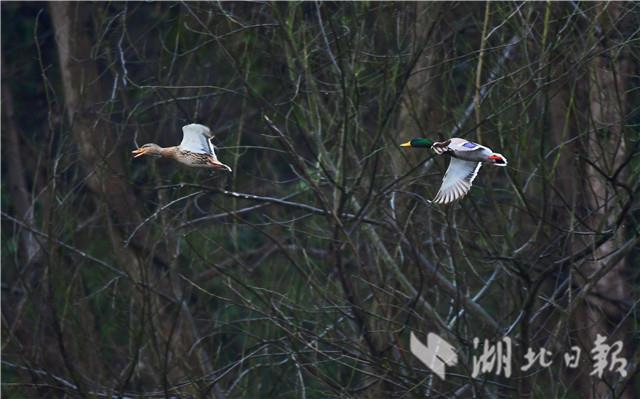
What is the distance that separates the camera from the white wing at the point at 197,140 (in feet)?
16.4

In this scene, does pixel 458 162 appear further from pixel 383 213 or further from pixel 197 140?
pixel 383 213

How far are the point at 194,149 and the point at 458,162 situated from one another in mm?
1149

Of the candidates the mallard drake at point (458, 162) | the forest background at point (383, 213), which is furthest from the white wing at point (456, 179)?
the forest background at point (383, 213)

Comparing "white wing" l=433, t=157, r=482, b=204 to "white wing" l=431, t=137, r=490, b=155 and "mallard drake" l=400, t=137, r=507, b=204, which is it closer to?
"mallard drake" l=400, t=137, r=507, b=204

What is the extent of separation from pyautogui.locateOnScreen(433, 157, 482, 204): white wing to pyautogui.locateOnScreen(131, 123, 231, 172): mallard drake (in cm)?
97

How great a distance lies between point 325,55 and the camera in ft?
25.2

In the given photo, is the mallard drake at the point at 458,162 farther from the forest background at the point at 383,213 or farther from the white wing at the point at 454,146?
the forest background at the point at 383,213

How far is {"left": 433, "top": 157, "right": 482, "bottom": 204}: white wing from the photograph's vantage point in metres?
5.33

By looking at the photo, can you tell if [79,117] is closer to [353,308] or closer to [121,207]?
[121,207]

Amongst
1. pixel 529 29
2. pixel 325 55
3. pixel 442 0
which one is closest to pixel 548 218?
pixel 529 29

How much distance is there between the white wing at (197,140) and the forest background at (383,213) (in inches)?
14.5

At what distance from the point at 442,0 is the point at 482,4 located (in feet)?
2.44

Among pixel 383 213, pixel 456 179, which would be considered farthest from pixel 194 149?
pixel 383 213

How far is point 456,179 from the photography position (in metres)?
5.43
